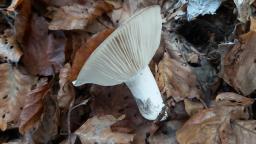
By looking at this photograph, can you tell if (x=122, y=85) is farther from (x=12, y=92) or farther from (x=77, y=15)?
(x=12, y=92)

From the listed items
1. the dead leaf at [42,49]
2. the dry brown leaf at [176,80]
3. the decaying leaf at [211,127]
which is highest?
the dead leaf at [42,49]

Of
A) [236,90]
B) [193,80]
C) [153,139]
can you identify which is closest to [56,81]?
[153,139]

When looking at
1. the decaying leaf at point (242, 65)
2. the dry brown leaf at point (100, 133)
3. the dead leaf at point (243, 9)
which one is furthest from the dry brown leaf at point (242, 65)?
the dry brown leaf at point (100, 133)

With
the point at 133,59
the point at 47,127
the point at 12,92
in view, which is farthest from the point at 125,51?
the point at 12,92

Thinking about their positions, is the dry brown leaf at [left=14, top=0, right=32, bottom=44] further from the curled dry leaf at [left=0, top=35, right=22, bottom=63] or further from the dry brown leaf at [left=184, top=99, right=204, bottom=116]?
the dry brown leaf at [left=184, top=99, right=204, bottom=116]

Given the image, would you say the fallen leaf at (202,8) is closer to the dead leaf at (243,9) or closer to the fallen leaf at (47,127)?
the dead leaf at (243,9)

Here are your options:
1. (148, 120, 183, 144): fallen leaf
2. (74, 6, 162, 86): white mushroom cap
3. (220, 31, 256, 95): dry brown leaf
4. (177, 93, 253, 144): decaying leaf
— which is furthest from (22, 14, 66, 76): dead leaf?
(220, 31, 256, 95): dry brown leaf

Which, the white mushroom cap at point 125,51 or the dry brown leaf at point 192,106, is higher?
the white mushroom cap at point 125,51
